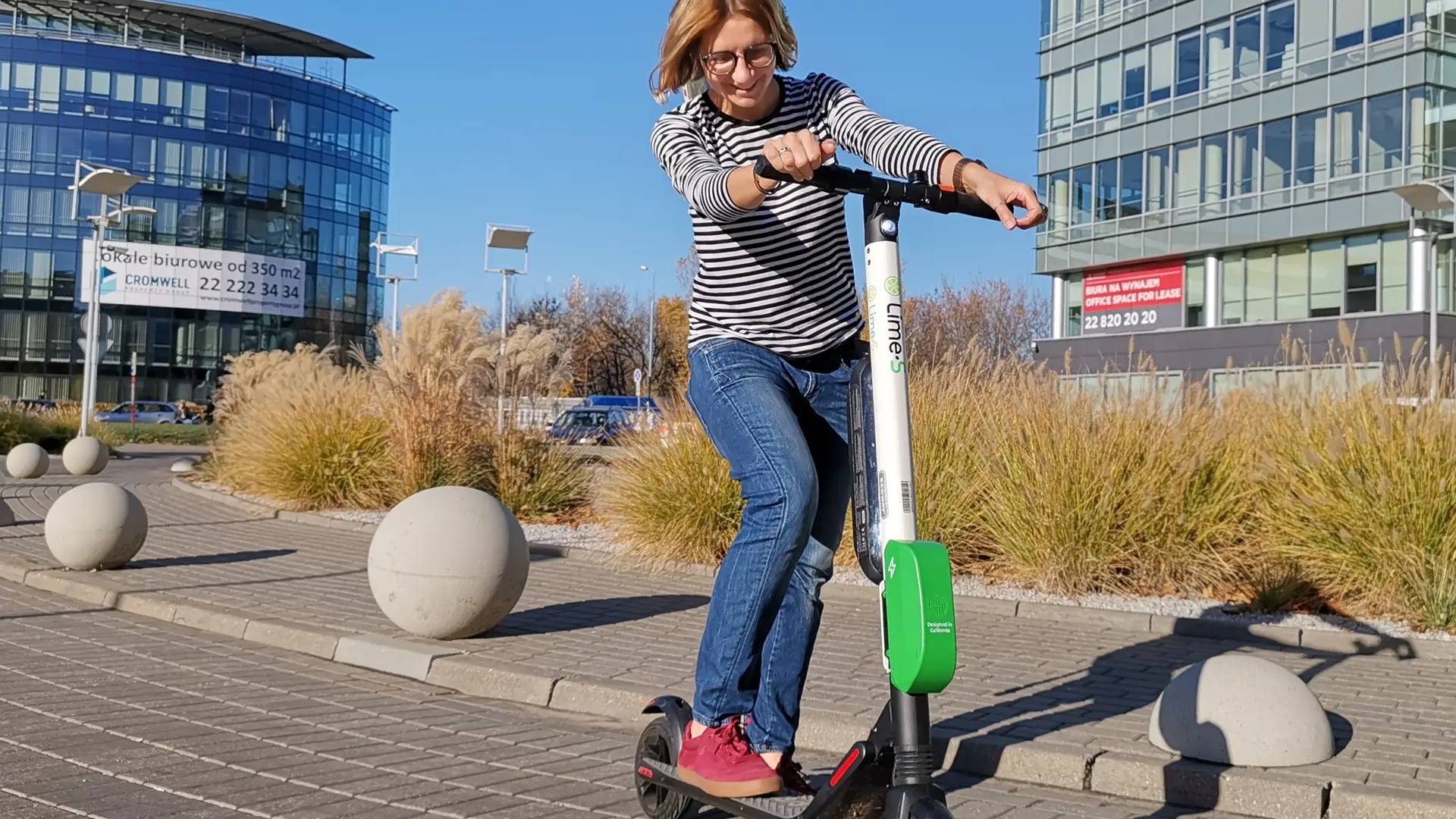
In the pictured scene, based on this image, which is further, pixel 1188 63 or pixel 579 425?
pixel 1188 63

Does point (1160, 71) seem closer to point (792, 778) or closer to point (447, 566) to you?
point (447, 566)

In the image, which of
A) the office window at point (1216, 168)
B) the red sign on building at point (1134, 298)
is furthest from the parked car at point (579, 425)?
the red sign on building at point (1134, 298)

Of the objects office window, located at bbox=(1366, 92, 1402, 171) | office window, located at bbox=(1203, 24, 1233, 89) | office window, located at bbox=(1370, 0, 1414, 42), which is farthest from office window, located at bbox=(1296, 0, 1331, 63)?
office window, located at bbox=(1203, 24, 1233, 89)

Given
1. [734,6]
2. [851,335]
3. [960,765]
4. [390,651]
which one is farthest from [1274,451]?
[734,6]

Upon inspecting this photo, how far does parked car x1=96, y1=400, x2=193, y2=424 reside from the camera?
2319 inches

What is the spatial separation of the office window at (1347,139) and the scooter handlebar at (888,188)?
130 feet

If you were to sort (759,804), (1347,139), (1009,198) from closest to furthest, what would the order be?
(1009,198), (759,804), (1347,139)

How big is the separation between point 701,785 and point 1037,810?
157 centimetres

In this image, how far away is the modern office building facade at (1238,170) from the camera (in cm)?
3703

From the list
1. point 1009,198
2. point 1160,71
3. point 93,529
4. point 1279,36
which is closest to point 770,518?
point 1009,198

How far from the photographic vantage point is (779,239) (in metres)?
3.61

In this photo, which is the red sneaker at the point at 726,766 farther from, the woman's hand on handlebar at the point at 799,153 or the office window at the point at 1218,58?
the office window at the point at 1218,58

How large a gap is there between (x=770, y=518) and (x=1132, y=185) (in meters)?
45.1

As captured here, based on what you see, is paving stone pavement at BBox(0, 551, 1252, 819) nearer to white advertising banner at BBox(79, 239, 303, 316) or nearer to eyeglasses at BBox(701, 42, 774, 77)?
eyeglasses at BBox(701, 42, 774, 77)
